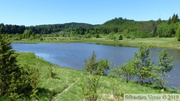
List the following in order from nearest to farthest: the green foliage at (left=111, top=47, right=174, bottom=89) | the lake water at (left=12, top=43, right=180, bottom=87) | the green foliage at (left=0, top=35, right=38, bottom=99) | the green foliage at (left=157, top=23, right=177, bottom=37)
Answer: the green foliage at (left=0, top=35, right=38, bottom=99)
the green foliage at (left=111, top=47, right=174, bottom=89)
the lake water at (left=12, top=43, right=180, bottom=87)
the green foliage at (left=157, top=23, right=177, bottom=37)

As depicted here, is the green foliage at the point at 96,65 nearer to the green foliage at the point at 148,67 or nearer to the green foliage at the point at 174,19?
the green foliage at the point at 148,67

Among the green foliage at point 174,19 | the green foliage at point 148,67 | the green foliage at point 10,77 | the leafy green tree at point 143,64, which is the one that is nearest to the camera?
the green foliage at point 10,77

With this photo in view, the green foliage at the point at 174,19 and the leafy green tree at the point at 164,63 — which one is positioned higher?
the green foliage at the point at 174,19

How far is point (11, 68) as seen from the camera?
44.1 feet

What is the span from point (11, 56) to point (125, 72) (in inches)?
663

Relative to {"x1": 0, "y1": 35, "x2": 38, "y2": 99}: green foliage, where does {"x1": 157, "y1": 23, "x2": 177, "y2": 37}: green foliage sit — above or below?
above

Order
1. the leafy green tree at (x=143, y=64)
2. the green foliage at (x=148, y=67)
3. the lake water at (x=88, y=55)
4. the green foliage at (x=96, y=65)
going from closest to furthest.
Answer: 1. the green foliage at (x=148, y=67)
2. the leafy green tree at (x=143, y=64)
3. the green foliage at (x=96, y=65)
4. the lake water at (x=88, y=55)

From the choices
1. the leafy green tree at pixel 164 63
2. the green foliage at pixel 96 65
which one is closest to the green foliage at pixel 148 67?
the leafy green tree at pixel 164 63

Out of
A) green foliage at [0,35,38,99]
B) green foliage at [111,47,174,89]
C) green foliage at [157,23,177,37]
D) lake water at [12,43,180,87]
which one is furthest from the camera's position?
green foliage at [157,23,177,37]

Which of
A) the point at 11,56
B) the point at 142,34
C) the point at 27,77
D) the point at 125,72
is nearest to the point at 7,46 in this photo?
the point at 11,56

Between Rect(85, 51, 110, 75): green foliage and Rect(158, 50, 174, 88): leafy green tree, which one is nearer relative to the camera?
Rect(158, 50, 174, 88): leafy green tree

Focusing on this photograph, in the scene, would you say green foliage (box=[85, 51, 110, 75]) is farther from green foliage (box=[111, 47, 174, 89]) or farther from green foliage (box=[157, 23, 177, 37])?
green foliage (box=[157, 23, 177, 37])

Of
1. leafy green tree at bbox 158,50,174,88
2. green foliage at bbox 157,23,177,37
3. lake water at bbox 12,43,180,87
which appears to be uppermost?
green foliage at bbox 157,23,177,37

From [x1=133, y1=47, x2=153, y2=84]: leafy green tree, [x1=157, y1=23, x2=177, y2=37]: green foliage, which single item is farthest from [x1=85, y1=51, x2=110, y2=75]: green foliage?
[x1=157, y1=23, x2=177, y2=37]: green foliage
